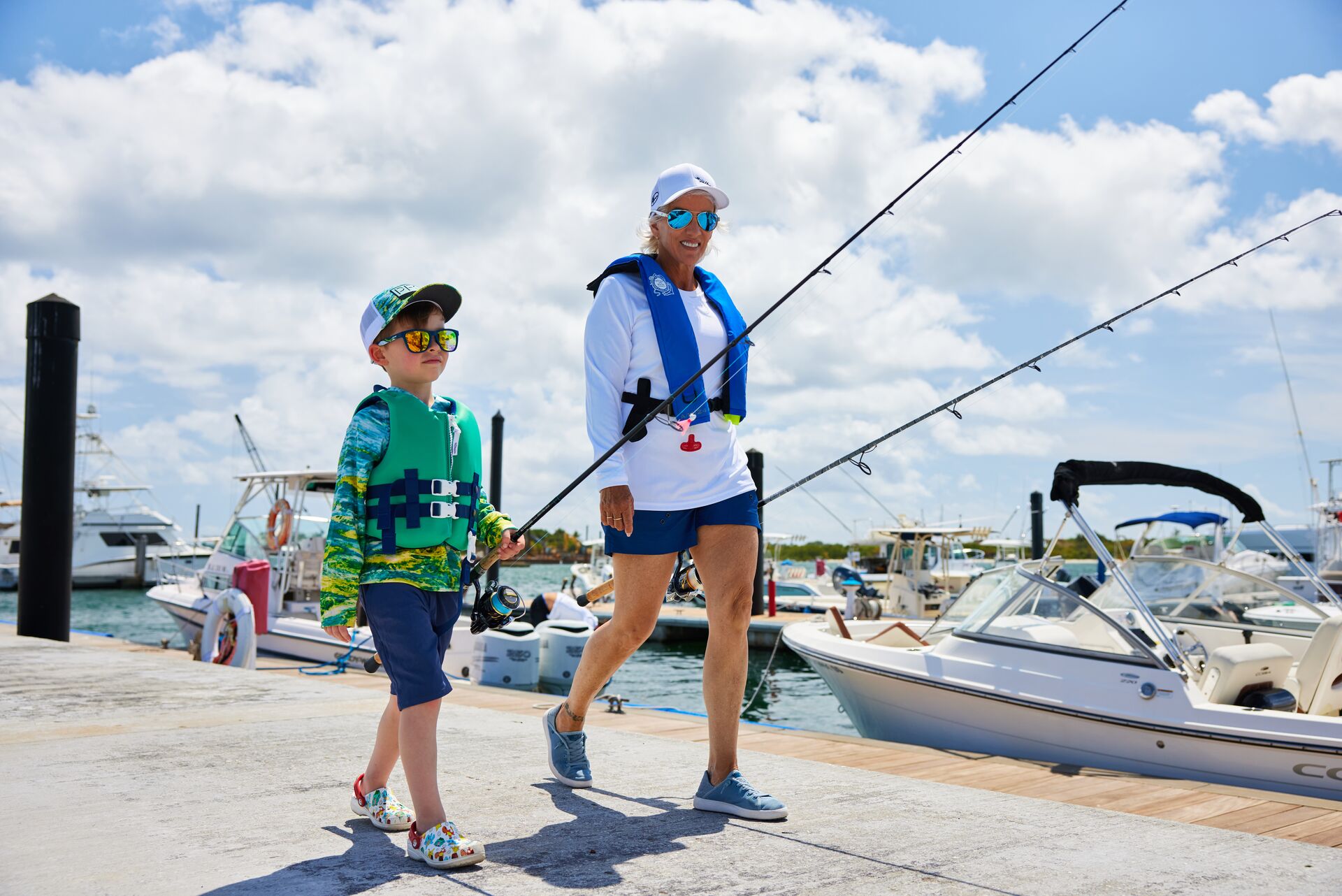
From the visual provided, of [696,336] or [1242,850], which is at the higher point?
[696,336]

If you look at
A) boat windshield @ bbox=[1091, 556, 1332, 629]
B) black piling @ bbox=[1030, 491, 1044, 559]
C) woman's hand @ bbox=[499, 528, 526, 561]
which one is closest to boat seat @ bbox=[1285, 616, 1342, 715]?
boat windshield @ bbox=[1091, 556, 1332, 629]

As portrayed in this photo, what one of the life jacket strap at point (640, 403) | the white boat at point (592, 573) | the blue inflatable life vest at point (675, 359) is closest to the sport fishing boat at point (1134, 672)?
the blue inflatable life vest at point (675, 359)

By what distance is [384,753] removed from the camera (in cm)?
287

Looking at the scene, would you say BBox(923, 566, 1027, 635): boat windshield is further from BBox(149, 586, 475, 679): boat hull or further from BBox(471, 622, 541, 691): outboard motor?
BBox(149, 586, 475, 679): boat hull

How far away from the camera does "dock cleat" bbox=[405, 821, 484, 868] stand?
238 centimetres

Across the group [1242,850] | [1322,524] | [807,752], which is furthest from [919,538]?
[1242,850]

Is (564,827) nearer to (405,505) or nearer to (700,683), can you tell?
(405,505)

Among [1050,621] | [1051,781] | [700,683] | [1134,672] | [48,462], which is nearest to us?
[1051,781]

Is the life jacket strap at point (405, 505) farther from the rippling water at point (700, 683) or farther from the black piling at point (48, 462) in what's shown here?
the black piling at point (48, 462)

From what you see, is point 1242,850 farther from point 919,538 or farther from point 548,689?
point 919,538

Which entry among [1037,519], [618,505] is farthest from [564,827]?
[1037,519]

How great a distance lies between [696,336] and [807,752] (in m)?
2.11

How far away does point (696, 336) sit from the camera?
330 centimetres

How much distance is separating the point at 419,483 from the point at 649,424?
783 mm
